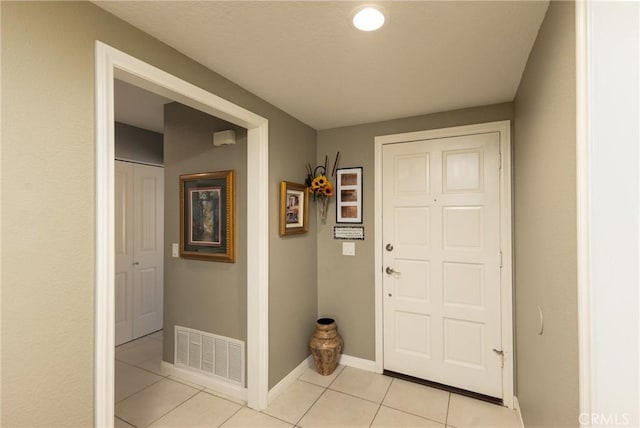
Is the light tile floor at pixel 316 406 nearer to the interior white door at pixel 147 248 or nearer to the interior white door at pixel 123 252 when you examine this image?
the interior white door at pixel 123 252

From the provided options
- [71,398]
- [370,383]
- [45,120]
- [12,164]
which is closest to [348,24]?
[45,120]

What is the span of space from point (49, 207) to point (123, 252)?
269cm

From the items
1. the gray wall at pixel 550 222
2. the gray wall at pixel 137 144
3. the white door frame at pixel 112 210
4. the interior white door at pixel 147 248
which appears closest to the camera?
the gray wall at pixel 550 222

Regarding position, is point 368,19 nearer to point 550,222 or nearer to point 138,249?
point 550,222

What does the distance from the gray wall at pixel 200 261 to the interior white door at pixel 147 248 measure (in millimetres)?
1147

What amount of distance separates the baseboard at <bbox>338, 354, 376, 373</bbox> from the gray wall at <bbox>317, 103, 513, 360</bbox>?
42 mm

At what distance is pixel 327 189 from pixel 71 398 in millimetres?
2217

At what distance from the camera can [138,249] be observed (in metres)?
3.61

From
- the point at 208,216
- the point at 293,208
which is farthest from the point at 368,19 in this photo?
the point at 208,216

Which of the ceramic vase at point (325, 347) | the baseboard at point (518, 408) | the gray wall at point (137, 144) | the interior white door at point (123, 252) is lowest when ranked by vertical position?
the baseboard at point (518, 408)

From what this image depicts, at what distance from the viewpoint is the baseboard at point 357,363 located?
9.29 ft

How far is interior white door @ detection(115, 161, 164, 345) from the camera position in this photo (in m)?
3.42

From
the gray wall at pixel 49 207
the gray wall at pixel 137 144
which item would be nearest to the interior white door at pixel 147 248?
the gray wall at pixel 137 144

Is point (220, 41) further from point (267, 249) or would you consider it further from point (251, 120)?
point (267, 249)
